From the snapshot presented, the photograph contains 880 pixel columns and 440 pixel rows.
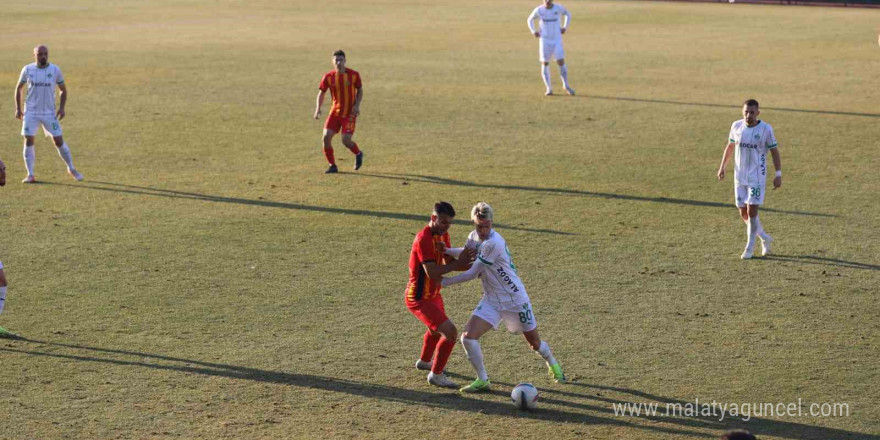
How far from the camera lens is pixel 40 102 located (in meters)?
18.1

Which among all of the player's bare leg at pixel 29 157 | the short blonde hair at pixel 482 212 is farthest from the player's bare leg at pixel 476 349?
the player's bare leg at pixel 29 157

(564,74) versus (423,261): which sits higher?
(564,74)

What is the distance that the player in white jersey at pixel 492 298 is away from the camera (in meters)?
9.55

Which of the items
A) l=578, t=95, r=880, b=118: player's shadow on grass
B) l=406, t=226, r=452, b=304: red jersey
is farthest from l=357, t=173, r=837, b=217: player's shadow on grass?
l=578, t=95, r=880, b=118: player's shadow on grass

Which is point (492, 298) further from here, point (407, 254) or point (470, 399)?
point (407, 254)

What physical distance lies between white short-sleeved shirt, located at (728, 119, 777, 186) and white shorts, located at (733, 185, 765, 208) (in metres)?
0.06

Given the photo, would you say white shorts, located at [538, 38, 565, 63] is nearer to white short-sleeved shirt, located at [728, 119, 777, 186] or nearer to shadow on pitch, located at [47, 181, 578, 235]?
shadow on pitch, located at [47, 181, 578, 235]

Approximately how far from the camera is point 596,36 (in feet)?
135

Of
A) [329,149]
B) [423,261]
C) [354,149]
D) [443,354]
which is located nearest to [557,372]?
[443,354]

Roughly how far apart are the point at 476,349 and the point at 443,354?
36 centimetres

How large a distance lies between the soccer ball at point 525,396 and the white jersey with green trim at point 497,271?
797mm

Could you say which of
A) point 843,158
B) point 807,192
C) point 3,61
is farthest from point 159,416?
point 3,61

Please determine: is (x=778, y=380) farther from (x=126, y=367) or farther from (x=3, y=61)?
(x=3, y=61)

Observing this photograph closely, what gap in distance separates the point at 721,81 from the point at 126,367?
76.2ft
